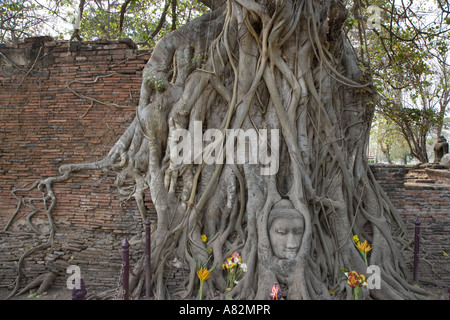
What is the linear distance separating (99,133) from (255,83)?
7.48 feet

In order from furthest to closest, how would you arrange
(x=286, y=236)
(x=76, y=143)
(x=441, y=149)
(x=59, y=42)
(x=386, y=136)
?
(x=386, y=136), (x=441, y=149), (x=59, y=42), (x=76, y=143), (x=286, y=236)

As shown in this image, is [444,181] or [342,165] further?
[444,181]

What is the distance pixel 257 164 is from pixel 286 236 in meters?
0.89

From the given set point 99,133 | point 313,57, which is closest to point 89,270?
point 99,133

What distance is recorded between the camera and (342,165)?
3.78 metres

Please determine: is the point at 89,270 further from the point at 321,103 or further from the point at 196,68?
the point at 321,103

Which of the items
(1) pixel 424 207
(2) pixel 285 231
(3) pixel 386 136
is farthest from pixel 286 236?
(3) pixel 386 136

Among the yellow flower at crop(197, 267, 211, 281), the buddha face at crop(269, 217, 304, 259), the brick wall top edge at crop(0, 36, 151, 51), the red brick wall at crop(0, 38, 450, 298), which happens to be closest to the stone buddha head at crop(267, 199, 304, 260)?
the buddha face at crop(269, 217, 304, 259)

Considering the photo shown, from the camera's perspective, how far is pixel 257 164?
3627 millimetres

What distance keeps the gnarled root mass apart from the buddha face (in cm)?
8

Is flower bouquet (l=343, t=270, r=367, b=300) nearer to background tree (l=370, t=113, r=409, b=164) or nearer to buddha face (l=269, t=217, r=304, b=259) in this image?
buddha face (l=269, t=217, r=304, b=259)

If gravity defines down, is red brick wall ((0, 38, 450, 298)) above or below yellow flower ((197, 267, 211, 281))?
above

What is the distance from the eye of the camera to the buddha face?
3158mm

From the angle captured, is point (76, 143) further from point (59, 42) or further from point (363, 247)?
point (363, 247)
